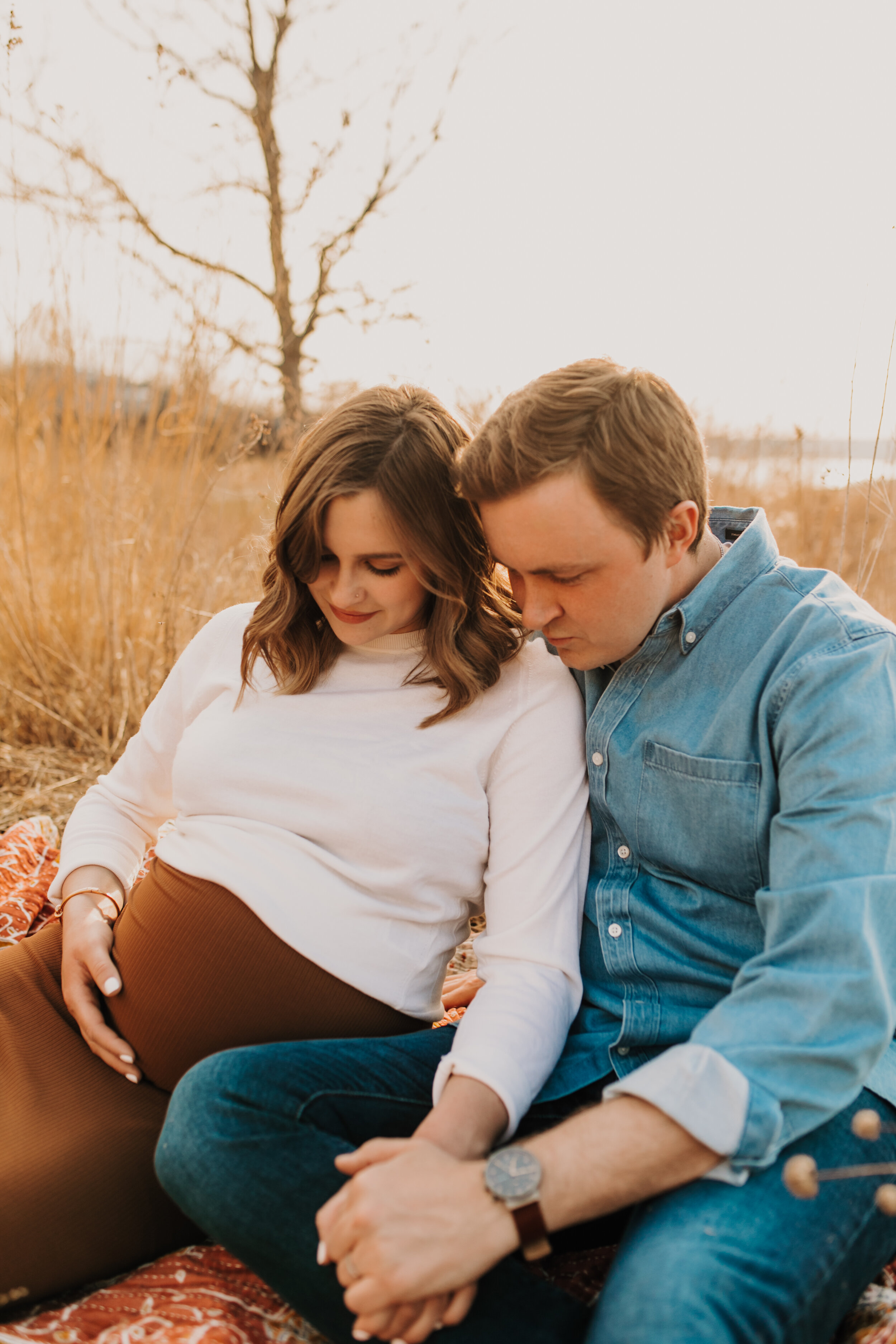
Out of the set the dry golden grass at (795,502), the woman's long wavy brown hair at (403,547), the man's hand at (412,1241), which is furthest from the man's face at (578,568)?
the dry golden grass at (795,502)

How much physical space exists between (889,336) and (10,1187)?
91.7 inches

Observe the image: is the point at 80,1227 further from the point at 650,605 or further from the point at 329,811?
the point at 650,605

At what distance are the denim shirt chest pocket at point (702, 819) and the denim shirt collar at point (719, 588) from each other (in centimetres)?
19

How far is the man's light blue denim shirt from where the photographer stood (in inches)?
47.4

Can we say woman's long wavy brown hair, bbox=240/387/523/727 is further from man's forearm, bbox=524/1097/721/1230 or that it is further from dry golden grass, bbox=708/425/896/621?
dry golden grass, bbox=708/425/896/621

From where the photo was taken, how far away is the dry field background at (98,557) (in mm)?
3508

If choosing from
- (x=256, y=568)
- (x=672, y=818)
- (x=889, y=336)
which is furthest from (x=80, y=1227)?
(x=256, y=568)

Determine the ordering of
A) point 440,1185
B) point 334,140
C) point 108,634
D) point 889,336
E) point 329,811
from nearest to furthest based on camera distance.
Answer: point 440,1185, point 329,811, point 889,336, point 108,634, point 334,140

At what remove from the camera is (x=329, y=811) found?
165 cm

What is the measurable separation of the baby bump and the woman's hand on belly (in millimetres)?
32

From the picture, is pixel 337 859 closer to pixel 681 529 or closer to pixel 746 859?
pixel 746 859

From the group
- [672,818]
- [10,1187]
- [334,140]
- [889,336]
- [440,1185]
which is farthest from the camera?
[334,140]

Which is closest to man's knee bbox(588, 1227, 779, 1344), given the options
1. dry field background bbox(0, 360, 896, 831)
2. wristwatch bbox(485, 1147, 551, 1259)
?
wristwatch bbox(485, 1147, 551, 1259)

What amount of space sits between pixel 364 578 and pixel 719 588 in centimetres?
59
